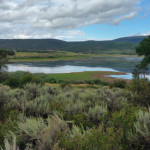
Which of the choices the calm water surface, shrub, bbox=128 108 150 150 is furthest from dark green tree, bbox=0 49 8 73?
shrub, bbox=128 108 150 150

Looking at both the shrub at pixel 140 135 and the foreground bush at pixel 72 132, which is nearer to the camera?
the foreground bush at pixel 72 132

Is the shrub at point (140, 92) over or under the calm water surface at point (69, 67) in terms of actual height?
over

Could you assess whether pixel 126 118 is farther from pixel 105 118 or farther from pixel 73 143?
pixel 73 143

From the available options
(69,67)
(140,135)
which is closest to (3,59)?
(69,67)

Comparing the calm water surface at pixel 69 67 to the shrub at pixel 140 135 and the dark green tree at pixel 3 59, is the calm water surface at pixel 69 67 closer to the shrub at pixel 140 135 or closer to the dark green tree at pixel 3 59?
the dark green tree at pixel 3 59

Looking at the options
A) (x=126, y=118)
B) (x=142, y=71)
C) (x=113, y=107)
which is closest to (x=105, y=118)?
(x=126, y=118)

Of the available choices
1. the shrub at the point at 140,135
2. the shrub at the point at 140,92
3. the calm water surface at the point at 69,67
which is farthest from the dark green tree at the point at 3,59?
the shrub at the point at 140,135

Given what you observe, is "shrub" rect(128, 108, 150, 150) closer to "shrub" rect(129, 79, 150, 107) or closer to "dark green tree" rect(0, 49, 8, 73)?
"shrub" rect(129, 79, 150, 107)

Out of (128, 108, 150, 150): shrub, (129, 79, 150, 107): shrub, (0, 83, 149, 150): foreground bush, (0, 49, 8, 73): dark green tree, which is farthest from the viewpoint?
(0, 49, 8, 73): dark green tree

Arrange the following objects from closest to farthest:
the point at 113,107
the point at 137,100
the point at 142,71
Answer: the point at 113,107 → the point at 137,100 → the point at 142,71

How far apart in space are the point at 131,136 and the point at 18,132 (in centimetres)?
238

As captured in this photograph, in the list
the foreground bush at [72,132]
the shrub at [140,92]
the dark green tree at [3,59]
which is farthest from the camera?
the dark green tree at [3,59]

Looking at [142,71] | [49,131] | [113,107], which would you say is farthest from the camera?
[142,71]

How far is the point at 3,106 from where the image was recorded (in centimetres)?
585
